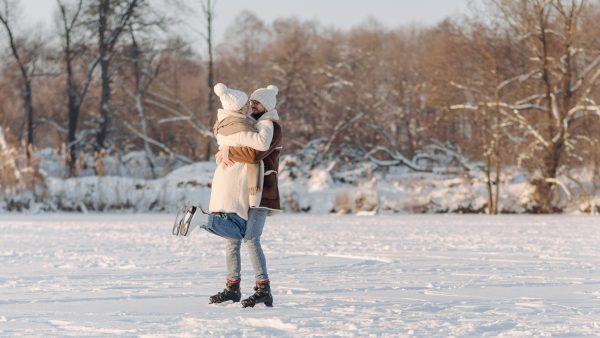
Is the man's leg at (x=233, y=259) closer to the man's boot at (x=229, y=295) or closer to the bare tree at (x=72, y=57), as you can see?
the man's boot at (x=229, y=295)

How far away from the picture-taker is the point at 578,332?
494 cm

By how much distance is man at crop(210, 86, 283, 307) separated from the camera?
5938 mm

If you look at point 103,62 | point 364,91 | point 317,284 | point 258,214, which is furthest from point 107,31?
point 258,214

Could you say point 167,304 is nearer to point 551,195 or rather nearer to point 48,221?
point 48,221

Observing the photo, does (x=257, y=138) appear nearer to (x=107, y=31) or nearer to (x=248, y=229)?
(x=248, y=229)

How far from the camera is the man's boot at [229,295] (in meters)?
6.03

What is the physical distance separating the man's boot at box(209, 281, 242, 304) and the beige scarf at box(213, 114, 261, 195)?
70cm

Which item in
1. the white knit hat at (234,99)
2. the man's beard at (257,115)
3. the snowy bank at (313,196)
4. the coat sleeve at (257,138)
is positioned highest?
the white knit hat at (234,99)

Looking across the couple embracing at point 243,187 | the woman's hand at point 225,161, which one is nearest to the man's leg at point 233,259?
the couple embracing at point 243,187

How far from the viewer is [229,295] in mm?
6059

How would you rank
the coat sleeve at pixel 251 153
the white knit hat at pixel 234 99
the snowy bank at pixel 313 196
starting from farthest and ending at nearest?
the snowy bank at pixel 313 196, the white knit hat at pixel 234 99, the coat sleeve at pixel 251 153

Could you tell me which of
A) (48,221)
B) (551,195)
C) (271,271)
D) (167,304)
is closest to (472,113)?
(551,195)

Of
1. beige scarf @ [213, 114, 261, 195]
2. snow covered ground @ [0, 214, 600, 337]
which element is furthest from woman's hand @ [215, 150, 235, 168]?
snow covered ground @ [0, 214, 600, 337]

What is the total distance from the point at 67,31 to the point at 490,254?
22.4 meters
